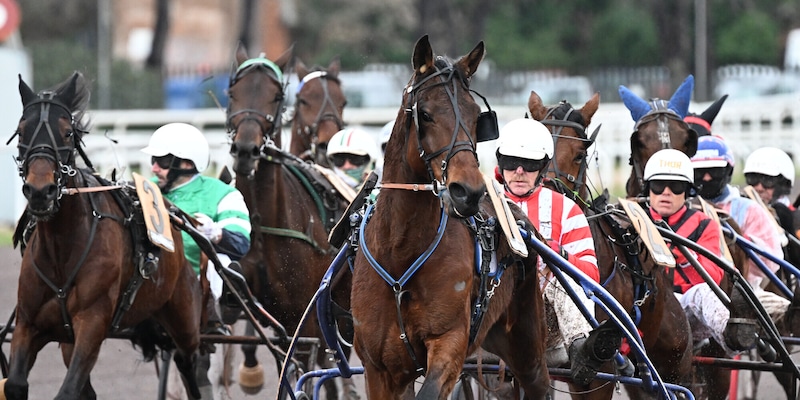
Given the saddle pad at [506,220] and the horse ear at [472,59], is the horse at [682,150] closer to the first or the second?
the saddle pad at [506,220]

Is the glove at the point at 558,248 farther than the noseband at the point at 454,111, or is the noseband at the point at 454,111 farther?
the glove at the point at 558,248

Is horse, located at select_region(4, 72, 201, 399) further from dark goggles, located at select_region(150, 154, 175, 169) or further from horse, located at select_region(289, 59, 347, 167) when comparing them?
horse, located at select_region(289, 59, 347, 167)

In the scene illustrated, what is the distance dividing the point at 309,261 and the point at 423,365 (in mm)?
3252

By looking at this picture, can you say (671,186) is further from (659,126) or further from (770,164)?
(770,164)

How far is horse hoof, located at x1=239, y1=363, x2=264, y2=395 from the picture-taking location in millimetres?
9812

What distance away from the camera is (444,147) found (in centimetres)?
562

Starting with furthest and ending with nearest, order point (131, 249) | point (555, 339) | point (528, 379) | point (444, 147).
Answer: point (131, 249)
point (555, 339)
point (528, 379)
point (444, 147)

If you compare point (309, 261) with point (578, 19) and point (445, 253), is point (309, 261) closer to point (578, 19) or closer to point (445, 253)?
point (445, 253)

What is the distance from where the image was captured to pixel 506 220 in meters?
6.24

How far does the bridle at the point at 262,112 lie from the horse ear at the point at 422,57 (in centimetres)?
330

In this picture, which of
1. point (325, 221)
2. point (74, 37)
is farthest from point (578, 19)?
point (325, 221)

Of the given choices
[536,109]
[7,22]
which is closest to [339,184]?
[536,109]

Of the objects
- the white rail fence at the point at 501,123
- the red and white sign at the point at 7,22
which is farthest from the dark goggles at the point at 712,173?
the red and white sign at the point at 7,22

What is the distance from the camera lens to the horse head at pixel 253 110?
8836 millimetres
